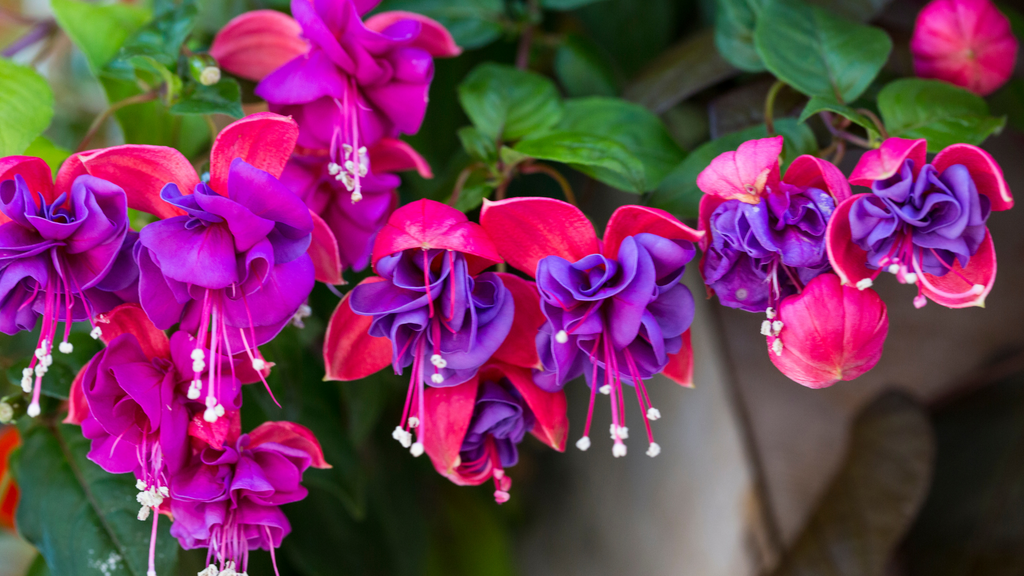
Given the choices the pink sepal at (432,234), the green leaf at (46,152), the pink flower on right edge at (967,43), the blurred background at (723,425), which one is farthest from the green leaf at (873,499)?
the green leaf at (46,152)

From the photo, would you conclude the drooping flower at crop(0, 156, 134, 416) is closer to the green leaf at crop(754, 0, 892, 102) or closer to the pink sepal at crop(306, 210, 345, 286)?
the pink sepal at crop(306, 210, 345, 286)

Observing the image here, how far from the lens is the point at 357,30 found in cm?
46

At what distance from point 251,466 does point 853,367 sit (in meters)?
0.37

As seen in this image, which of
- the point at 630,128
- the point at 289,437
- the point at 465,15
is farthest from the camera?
the point at 465,15

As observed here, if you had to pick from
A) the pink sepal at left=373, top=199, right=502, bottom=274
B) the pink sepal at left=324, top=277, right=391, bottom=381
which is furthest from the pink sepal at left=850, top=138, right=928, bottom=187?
the pink sepal at left=324, top=277, right=391, bottom=381

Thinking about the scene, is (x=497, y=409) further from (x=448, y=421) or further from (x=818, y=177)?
(x=818, y=177)

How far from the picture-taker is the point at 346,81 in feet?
1.60

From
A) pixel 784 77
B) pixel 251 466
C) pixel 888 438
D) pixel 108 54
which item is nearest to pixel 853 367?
pixel 784 77

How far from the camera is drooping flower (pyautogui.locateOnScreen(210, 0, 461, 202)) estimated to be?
18.3 inches

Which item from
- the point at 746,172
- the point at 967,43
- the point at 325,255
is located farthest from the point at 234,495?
the point at 967,43

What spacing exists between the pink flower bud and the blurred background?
12.5 inches

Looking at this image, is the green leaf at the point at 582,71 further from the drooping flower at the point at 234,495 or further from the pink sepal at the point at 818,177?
the drooping flower at the point at 234,495

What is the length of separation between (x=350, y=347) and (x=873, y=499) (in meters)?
0.65

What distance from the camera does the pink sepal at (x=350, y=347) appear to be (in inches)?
18.6
